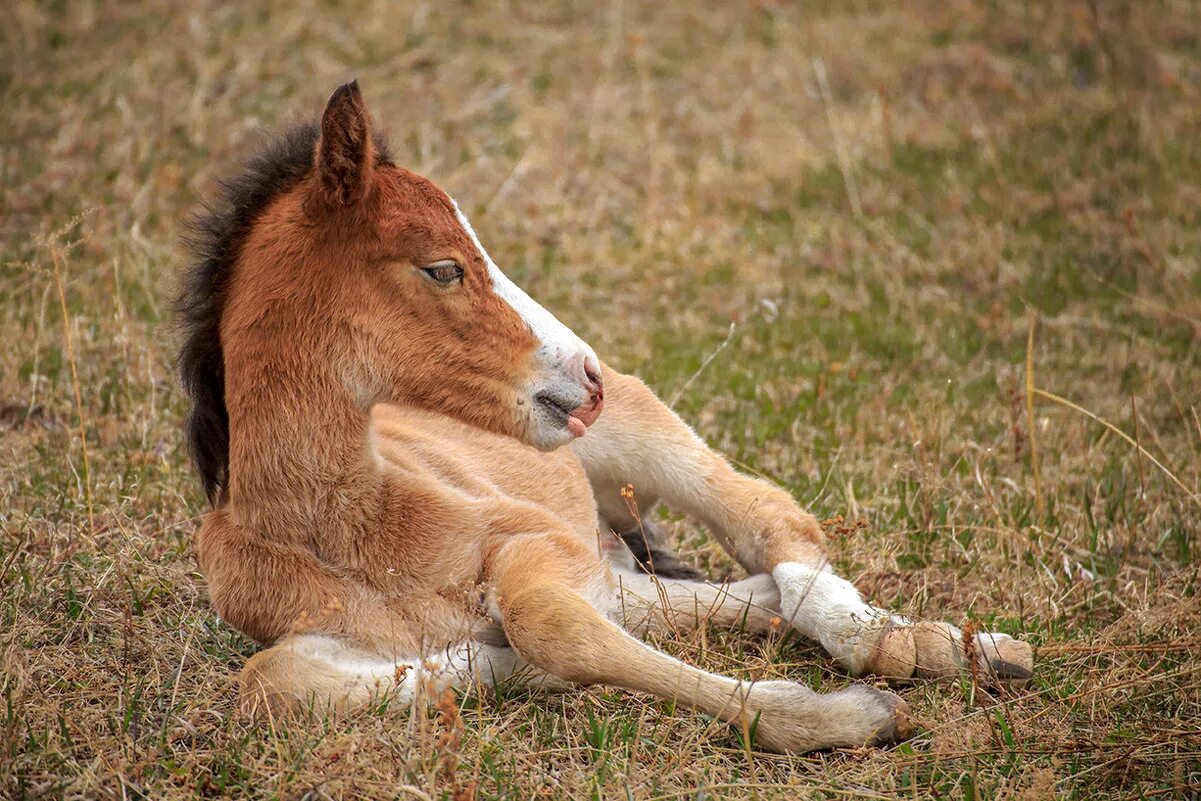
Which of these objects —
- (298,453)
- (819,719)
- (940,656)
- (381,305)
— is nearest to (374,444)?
(298,453)

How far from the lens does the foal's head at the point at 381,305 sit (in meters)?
3.61

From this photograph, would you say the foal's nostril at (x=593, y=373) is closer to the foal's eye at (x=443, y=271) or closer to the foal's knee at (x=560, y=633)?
the foal's eye at (x=443, y=271)

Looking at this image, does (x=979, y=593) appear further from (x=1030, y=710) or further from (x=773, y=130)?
(x=773, y=130)

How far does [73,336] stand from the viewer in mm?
6418

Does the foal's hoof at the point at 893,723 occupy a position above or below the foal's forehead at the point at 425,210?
below

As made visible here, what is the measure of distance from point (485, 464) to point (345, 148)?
56.2 inches

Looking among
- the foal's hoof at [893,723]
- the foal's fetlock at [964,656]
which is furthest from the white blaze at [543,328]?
the foal's fetlock at [964,656]

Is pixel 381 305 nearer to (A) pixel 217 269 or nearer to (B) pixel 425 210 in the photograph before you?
(B) pixel 425 210

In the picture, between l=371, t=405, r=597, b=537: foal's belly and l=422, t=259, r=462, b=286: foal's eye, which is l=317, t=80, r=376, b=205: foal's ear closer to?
l=422, t=259, r=462, b=286: foal's eye

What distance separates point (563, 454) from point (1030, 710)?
1.93 m

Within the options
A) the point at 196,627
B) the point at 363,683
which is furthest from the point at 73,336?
the point at 363,683

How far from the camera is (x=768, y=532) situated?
15.3ft

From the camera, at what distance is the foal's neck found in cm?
363

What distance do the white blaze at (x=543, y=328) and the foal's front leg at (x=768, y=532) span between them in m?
1.22
